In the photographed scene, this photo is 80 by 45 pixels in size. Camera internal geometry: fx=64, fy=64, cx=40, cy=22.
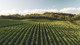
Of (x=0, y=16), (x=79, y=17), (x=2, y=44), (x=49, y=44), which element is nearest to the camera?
(x=2, y=44)

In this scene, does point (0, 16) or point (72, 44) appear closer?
point (72, 44)

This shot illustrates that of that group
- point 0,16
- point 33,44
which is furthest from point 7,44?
point 0,16

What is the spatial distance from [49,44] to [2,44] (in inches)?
334

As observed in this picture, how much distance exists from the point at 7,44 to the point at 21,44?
8.13ft

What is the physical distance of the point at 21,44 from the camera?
1148cm

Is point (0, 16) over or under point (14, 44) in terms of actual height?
over

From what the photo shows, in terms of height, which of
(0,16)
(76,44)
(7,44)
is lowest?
(76,44)

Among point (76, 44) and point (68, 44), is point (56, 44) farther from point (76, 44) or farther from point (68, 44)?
point (76, 44)

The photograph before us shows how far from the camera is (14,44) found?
37.9 feet

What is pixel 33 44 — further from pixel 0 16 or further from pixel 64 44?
pixel 0 16

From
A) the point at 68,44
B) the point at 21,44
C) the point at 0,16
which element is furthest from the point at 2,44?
the point at 0,16

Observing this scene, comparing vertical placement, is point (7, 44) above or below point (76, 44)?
above

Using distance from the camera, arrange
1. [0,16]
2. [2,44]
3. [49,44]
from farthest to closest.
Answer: [0,16]
[49,44]
[2,44]

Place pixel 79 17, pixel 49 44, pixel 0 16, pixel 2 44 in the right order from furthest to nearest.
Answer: pixel 79 17 → pixel 0 16 → pixel 49 44 → pixel 2 44
